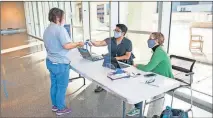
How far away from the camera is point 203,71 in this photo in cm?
407

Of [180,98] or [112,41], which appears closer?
[112,41]

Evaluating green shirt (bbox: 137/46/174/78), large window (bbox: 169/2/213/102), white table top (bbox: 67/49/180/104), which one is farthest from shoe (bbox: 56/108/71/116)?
large window (bbox: 169/2/213/102)

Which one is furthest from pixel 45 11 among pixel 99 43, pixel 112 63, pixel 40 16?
pixel 112 63

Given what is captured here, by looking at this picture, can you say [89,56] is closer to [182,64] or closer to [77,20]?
[182,64]

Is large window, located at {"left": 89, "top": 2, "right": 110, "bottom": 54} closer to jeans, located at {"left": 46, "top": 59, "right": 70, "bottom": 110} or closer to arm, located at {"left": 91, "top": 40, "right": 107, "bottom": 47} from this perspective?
arm, located at {"left": 91, "top": 40, "right": 107, "bottom": 47}

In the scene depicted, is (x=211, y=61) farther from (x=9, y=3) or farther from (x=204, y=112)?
(x=9, y=3)

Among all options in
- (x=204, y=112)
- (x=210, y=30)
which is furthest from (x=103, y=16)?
(x=204, y=112)

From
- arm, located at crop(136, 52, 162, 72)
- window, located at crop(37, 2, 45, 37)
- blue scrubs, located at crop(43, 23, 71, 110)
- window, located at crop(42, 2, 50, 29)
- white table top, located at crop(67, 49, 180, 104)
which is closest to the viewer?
white table top, located at crop(67, 49, 180, 104)

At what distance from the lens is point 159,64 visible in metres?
2.45

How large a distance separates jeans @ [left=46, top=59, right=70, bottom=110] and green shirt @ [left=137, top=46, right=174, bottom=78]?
40.0 inches

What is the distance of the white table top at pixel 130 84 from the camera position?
179cm

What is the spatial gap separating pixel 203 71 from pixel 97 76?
2772mm

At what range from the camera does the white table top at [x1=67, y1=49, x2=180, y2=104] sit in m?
1.79

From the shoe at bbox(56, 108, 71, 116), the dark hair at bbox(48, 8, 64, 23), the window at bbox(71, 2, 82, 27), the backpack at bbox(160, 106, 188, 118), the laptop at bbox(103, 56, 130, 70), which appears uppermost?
the window at bbox(71, 2, 82, 27)
